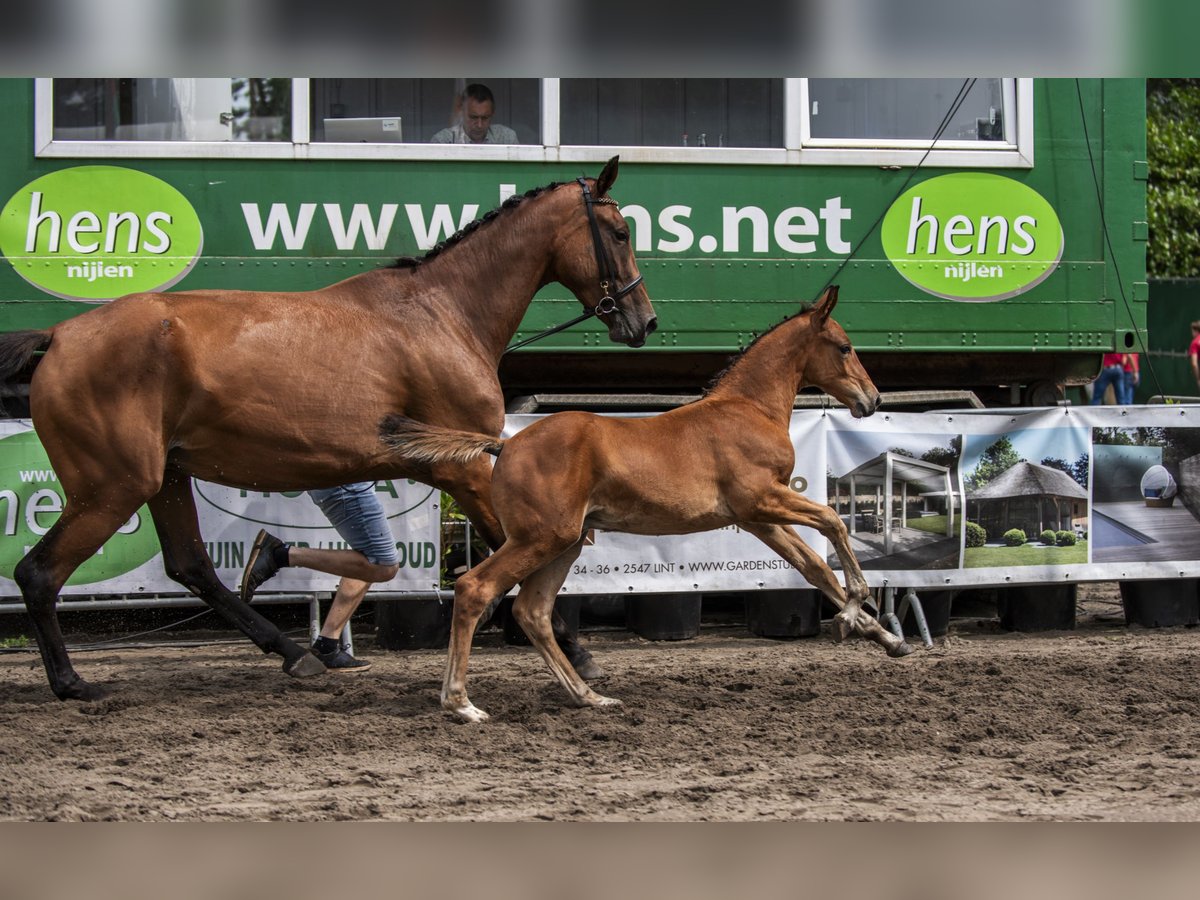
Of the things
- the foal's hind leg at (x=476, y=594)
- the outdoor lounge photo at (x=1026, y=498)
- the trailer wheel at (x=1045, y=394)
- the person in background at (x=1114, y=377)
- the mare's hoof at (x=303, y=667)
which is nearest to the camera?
the foal's hind leg at (x=476, y=594)

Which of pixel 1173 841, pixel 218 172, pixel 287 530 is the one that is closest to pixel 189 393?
pixel 287 530

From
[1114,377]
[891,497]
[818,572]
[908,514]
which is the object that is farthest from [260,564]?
[1114,377]

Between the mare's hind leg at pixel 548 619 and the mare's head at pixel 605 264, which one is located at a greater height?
the mare's head at pixel 605 264

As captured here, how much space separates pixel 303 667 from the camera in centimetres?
708

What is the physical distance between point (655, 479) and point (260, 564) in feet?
7.65

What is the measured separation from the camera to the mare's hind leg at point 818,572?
644 cm

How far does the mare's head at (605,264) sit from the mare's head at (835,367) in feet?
2.69

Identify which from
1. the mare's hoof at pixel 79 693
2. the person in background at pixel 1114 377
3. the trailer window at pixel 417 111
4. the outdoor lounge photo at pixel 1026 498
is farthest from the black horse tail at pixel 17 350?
the person in background at pixel 1114 377

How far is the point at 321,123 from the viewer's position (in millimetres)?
8617

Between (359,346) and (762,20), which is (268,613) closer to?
(359,346)

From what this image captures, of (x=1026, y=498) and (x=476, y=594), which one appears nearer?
(x=476, y=594)

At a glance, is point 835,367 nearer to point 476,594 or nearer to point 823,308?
point 823,308

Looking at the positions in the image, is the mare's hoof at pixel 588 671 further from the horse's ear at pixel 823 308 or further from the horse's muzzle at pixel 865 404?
the horse's ear at pixel 823 308

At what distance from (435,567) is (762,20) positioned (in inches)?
256
